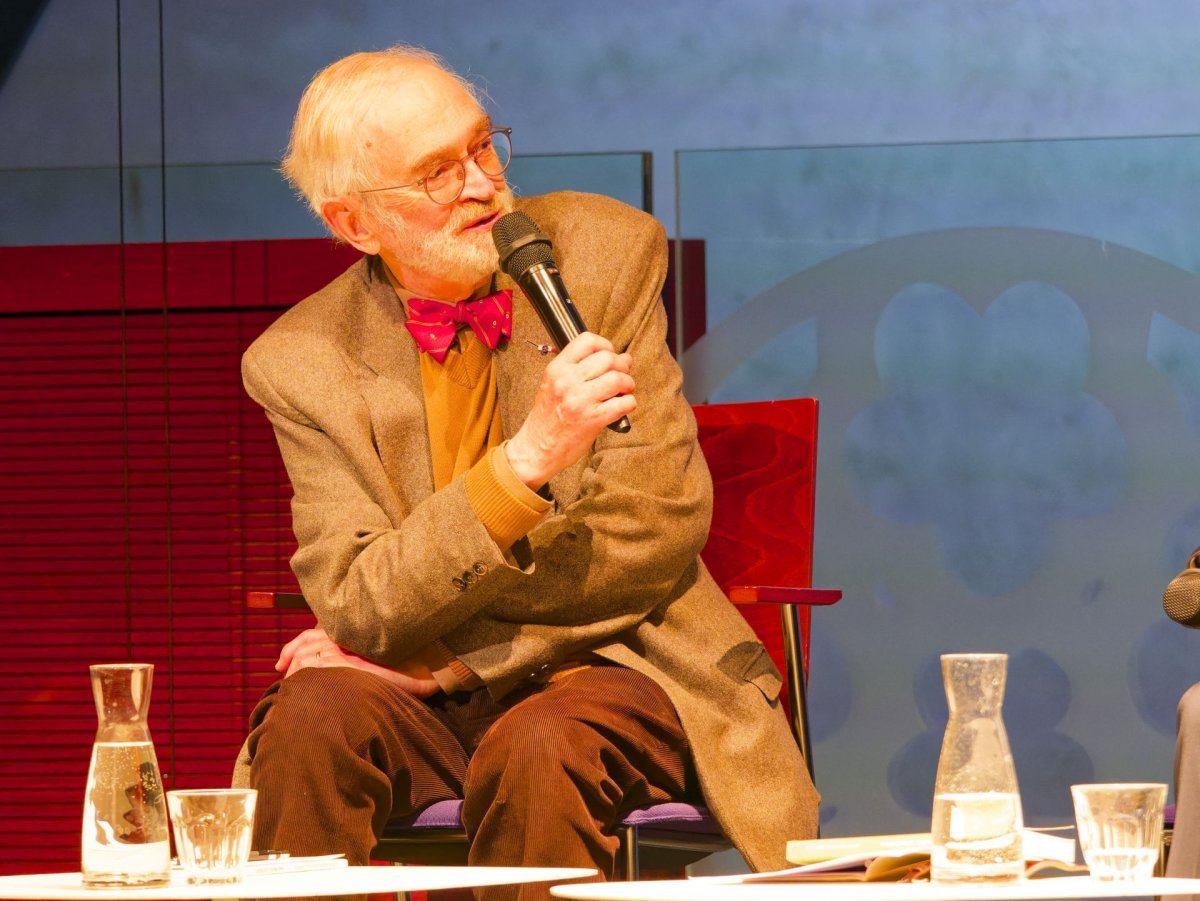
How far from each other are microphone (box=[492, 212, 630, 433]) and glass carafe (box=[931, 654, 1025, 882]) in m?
0.78

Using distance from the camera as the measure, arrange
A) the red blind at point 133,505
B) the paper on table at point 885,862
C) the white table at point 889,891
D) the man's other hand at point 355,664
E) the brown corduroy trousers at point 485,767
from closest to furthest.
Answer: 1. the white table at point 889,891
2. the paper on table at point 885,862
3. the brown corduroy trousers at point 485,767
4. the man's other hand at point 355,664
5. the red blind at point 133,505

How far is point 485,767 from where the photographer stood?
2.01 metres

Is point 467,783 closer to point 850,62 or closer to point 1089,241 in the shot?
point 1089,241

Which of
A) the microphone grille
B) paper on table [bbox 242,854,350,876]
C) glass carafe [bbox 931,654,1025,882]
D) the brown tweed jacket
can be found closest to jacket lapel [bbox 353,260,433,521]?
the brown tweed jacket

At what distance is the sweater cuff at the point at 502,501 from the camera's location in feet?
6.88

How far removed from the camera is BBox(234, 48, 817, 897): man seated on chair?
2.03 metres

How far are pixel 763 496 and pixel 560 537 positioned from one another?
58 cm

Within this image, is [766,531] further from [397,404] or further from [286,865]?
[286,865]

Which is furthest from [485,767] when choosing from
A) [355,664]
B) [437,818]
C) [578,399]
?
[578,399]

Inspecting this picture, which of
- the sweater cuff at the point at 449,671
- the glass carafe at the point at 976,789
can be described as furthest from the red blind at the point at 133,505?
the glass carafe at the point at 976,789

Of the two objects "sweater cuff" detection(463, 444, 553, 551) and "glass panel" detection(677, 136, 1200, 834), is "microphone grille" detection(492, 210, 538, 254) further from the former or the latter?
"glass panel" detection(677, 136, 1200, 834)

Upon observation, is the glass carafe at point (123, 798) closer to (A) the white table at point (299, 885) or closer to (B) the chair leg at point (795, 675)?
(A) the white table at point (299, 885)

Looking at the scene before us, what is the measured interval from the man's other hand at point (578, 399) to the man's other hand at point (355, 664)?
392mm

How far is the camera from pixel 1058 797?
3.60m
